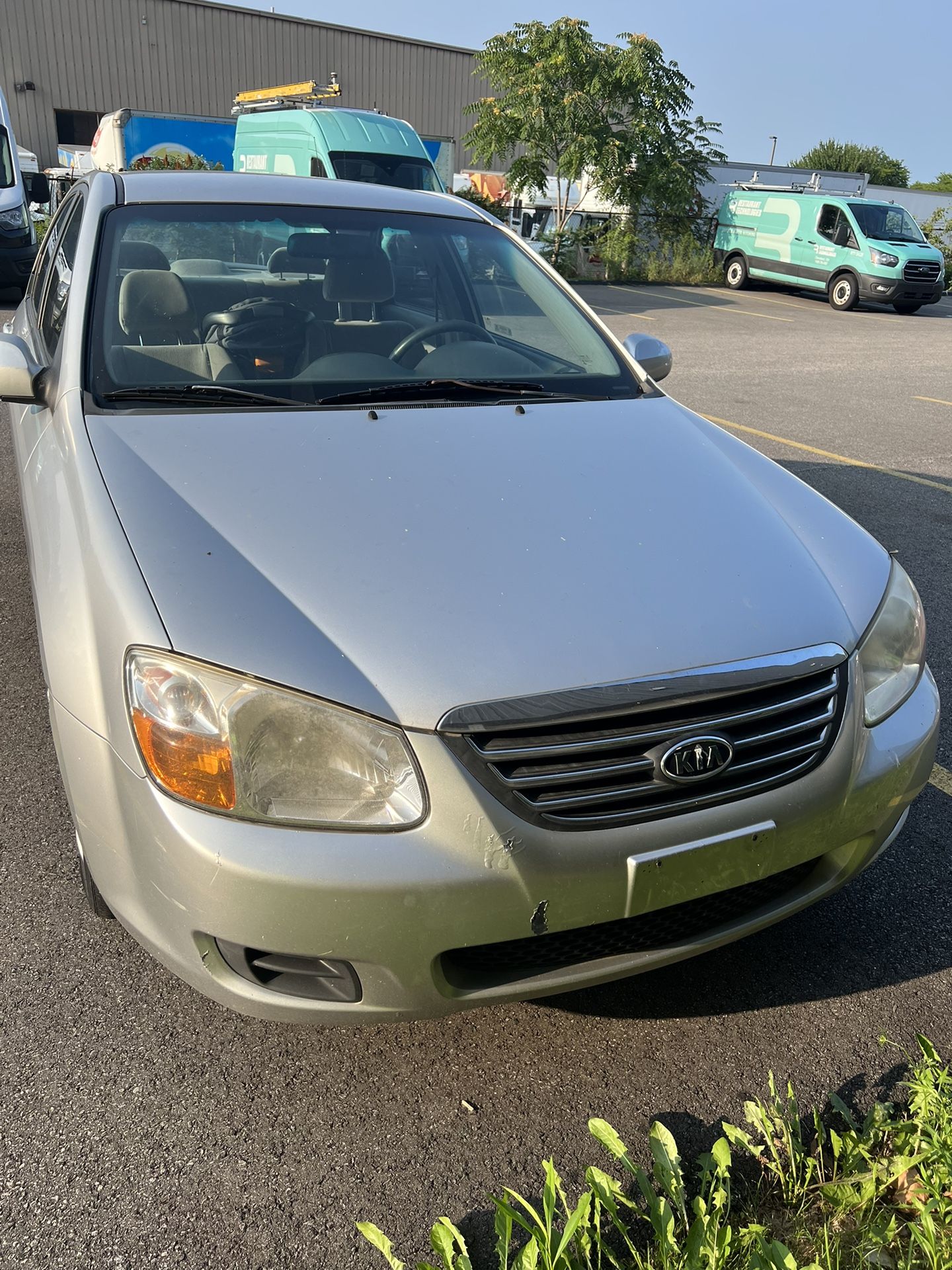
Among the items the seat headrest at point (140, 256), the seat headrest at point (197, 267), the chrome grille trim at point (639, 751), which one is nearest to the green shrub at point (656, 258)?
the seat headrest at point (197, 267)

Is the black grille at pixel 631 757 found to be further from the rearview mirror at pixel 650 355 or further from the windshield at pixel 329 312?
the rearview mirror at pixel 650 355

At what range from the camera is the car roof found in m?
3.22

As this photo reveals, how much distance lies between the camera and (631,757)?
5.90ft

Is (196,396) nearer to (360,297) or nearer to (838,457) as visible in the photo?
(360,297)

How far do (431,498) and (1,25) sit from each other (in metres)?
36.8

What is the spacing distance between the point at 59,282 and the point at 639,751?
2.66m

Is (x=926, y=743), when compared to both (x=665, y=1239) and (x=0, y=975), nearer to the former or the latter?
(x=665, y=1239)

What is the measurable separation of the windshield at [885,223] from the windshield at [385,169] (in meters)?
8.81

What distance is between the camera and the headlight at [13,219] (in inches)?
457

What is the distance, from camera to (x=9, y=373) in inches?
105

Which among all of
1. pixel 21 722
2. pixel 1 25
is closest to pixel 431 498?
pixel 21 722

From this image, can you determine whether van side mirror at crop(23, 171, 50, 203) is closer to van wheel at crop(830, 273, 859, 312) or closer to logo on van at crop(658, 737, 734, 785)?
logo on van at crop(658, 737, 734, 785)

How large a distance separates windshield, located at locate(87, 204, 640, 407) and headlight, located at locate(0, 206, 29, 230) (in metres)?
10.1

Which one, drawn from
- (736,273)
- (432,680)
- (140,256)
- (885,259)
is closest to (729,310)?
(885,259)
